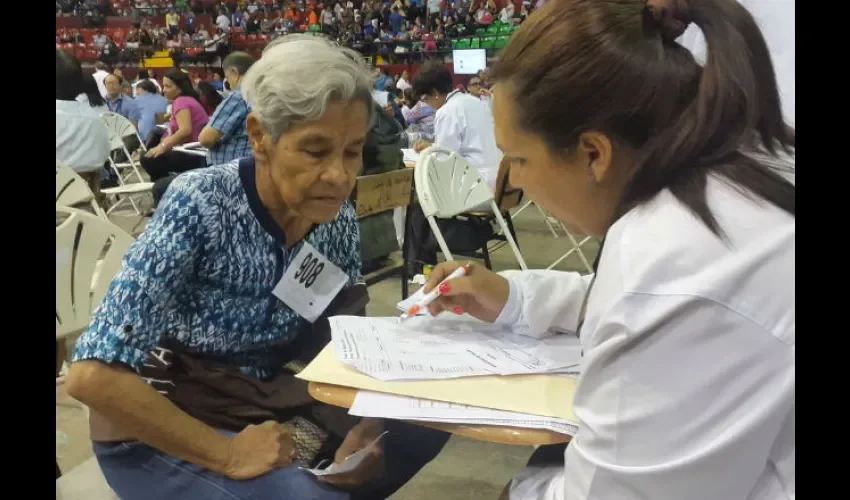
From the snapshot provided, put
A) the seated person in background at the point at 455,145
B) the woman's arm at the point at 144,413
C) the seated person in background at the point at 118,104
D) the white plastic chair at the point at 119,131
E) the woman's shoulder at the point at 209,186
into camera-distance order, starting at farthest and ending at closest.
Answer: the seated person in background at the point at 118,104, the white plastic chair at the point at 119,131, the seated person in background at the point at 455,145, the woman's shoulder at the point at 209,186, the woman's arm at the point at 144,413

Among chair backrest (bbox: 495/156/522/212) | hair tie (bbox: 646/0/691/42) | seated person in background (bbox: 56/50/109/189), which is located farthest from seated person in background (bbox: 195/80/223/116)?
hair tie (bbox: 646/0/691/42)

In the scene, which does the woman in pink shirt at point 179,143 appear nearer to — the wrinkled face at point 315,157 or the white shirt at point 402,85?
the wrinkled face at point 315,157

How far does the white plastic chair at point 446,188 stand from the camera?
2602mm

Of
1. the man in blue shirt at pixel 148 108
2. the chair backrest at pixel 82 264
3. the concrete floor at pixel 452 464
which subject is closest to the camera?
the chair backrest at pixel 82 264

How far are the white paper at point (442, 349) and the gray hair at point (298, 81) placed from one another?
0.38 m

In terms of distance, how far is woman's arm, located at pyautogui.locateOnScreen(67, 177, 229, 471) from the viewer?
1024 millimetres

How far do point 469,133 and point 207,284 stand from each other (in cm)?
355

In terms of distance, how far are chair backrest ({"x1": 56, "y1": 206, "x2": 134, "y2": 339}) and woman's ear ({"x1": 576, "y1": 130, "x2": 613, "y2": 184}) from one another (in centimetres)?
117

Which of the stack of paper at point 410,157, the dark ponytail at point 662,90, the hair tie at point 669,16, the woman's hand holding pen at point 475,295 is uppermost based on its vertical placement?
the hair tie at point 669,16

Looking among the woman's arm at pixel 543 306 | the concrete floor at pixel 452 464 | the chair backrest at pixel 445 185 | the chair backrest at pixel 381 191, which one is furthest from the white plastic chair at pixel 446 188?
the woman's arm at pixel 543 306

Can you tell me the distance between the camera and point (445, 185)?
114 inches

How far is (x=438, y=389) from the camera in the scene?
0.94 meters

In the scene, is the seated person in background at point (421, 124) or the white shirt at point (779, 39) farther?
the seated person in background at point (421, 124)

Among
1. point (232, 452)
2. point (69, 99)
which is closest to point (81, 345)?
point (232, 452)
